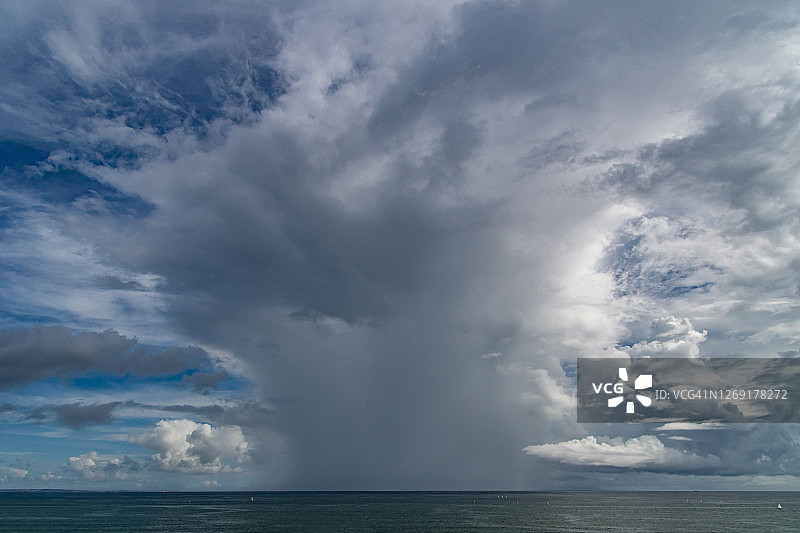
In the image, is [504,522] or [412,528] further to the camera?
[504,522]

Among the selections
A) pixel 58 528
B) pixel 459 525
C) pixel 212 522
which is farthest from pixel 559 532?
pixel 58 528

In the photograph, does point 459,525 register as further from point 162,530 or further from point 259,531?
point 162,530

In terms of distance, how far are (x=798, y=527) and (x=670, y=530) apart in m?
49.6

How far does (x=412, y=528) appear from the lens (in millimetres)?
168500

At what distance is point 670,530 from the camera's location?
168875 mm

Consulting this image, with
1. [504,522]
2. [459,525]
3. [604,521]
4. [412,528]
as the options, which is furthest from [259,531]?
[604,521]

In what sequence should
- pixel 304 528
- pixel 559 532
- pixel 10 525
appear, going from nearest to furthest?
pixel 559 532
pixel 304 528
pixel 10 525

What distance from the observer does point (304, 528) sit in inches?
6757

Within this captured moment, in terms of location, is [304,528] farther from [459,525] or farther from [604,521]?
[604,521]

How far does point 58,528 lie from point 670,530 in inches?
8063

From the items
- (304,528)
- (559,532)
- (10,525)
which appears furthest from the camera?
(10,525)

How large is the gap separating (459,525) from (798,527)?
379 feet

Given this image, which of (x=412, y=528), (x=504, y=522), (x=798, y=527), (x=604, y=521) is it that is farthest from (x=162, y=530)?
(x=798, y=527)

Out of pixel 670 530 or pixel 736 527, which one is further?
pixel 736 527
